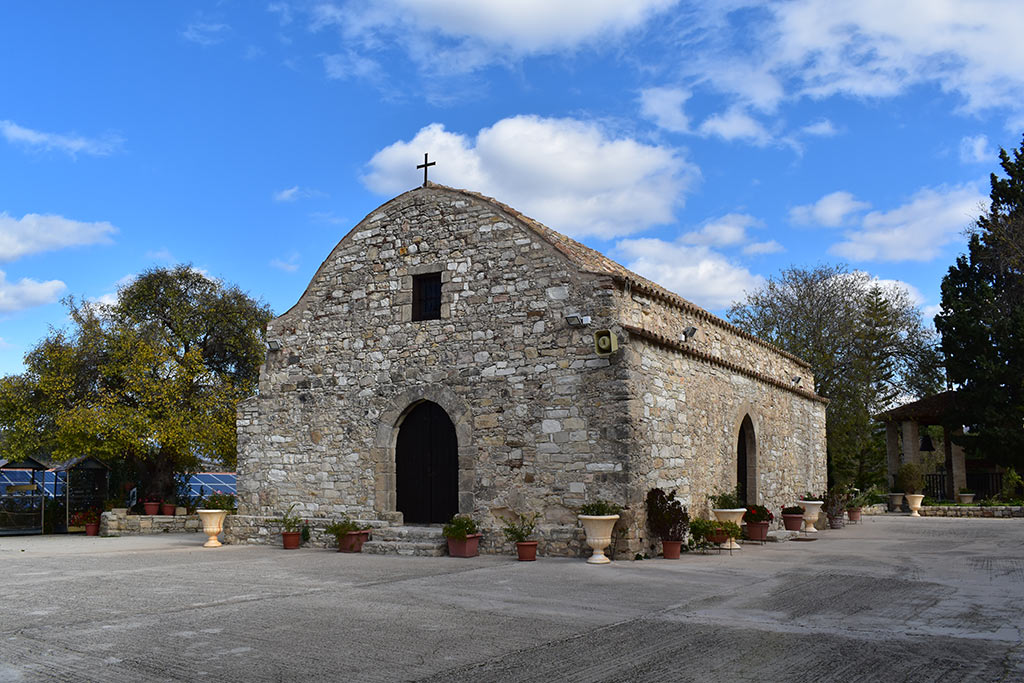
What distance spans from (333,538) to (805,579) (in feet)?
26.9

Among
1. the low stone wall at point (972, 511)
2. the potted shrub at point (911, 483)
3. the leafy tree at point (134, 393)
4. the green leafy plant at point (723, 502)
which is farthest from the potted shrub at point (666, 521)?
the potted shrub at point (911, 483)

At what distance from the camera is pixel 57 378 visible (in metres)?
19.7

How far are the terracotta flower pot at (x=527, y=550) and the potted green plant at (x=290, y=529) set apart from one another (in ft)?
15.3

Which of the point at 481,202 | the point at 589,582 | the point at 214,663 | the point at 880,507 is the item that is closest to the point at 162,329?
the point at 481,202

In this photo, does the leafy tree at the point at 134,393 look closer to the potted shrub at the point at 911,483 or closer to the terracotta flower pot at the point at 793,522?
the terracotta flower pot at the point at 793,522

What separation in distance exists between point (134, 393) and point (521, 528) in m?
13.0

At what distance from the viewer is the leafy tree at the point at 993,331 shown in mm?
25312

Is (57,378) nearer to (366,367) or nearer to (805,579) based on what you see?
(366,367)

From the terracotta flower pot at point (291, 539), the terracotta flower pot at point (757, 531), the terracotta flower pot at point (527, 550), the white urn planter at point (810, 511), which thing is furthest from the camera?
the white urn planter at point (810, 511)

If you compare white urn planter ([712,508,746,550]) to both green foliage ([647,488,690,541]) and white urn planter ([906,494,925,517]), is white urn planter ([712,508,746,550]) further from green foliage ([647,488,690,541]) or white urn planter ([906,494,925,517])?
white urn planter ([906,494,925,517])

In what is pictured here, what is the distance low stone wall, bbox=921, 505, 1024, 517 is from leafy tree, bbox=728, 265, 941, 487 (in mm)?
5752

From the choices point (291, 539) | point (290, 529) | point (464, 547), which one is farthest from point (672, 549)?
point (290, 529)

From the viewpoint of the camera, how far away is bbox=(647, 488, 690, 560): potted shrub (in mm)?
11867

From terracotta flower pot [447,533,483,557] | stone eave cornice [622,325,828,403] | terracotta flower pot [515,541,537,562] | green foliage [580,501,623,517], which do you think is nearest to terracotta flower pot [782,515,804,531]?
stone eave cornice [622,325,828,403]
